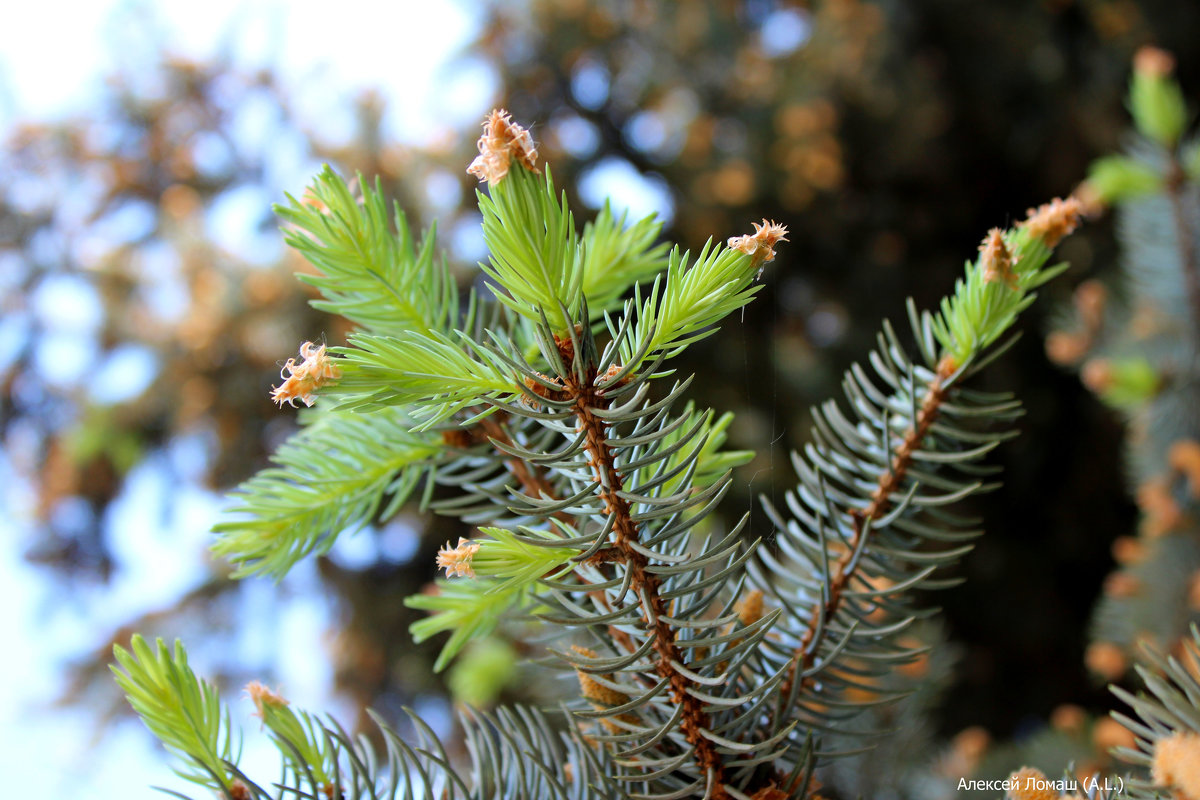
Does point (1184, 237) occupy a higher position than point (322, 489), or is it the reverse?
point (1184, 237)

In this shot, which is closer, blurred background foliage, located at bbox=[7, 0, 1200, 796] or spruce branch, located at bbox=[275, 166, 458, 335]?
spruce branch, located at bbox=[275, 166, 458, 335]

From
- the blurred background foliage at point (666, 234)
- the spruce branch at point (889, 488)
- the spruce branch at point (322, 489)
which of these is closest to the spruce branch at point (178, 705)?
the spruce branch at point (322, 489)

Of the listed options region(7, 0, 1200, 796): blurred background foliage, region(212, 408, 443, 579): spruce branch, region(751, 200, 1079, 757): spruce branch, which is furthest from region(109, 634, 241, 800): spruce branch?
region(7, 0, 1200, 796): blurred background foliage

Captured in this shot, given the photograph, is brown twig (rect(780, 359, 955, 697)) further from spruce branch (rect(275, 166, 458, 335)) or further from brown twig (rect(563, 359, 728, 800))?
spruce branch (rect(275, 166, 458, 335))

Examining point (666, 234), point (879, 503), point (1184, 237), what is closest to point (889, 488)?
point (879, 503)

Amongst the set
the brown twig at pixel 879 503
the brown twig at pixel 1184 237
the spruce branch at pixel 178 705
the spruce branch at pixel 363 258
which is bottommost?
the spruce branch at pixel 178 705

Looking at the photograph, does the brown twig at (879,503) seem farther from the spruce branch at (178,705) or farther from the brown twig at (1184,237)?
the brown twig at (1184,237)

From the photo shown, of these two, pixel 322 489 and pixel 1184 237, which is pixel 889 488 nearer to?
pixel 322 489

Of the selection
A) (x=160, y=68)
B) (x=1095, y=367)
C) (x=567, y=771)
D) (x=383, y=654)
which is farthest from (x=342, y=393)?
(x=160, y=68)

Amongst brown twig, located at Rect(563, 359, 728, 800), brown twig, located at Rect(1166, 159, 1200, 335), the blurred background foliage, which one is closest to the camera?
brown twig, located at Rect(563, 359, 728, 800)
